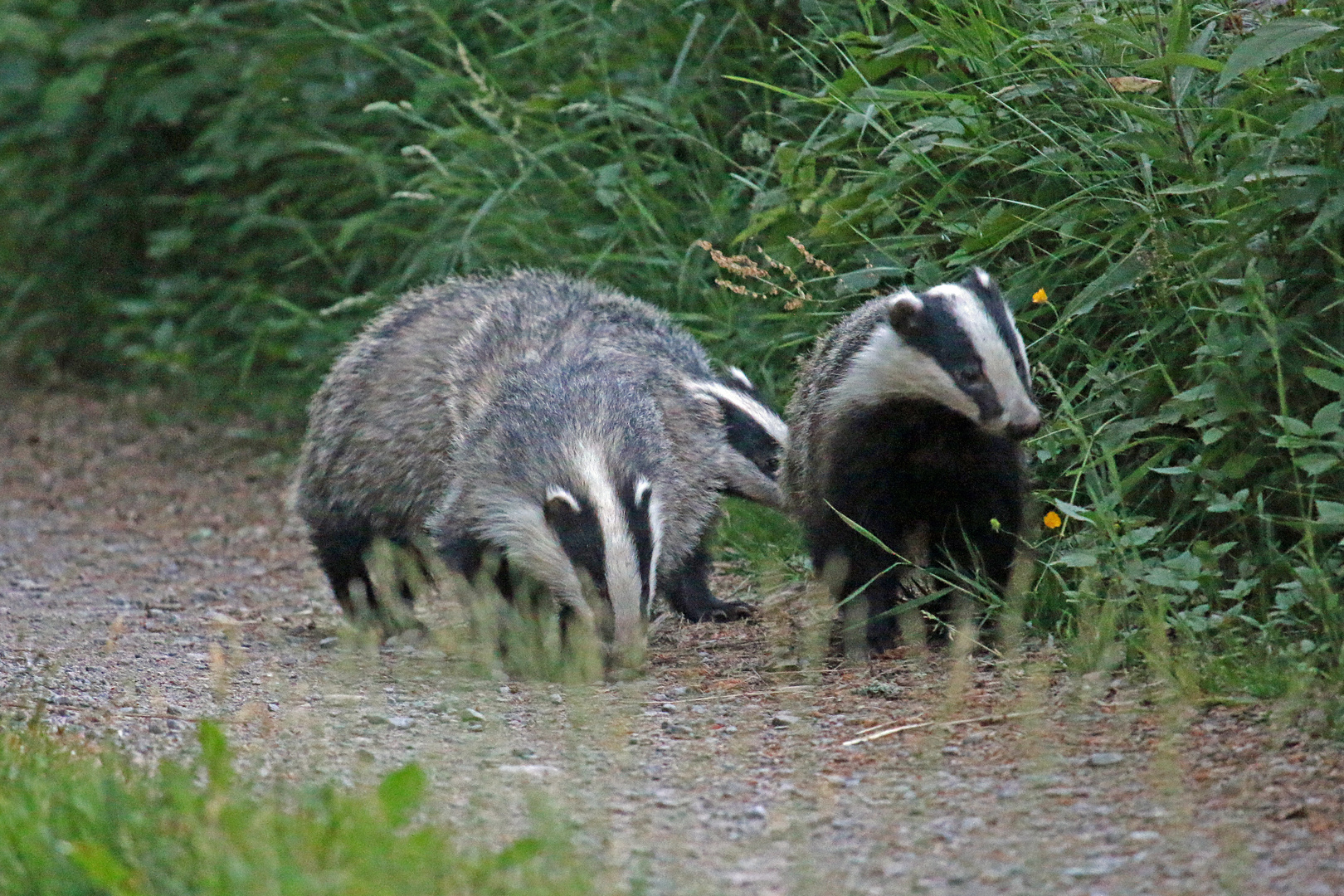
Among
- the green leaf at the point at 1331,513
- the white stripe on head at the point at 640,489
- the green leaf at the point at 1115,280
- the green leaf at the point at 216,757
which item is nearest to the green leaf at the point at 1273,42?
the green leaf at the point at 1115,280

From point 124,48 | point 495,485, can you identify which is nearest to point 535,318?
point 495,485

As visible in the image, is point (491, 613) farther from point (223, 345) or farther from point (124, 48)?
point (124, 48)

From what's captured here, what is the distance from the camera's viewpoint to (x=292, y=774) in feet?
9.41

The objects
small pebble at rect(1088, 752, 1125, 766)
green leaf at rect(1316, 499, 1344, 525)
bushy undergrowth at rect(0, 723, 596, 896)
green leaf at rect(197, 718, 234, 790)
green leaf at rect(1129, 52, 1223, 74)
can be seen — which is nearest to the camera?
bushy undergrowth at rect(0, 723, 596, 896)

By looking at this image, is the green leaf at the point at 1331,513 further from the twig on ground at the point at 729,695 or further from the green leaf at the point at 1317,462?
Answer: the twig on ground at the point at 729,695

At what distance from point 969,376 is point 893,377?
0.20 metres

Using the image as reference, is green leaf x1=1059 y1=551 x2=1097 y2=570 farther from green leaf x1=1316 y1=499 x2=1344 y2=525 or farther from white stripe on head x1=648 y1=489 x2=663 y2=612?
white stripe on head x1=648 y1=489 x2=663 y2=612

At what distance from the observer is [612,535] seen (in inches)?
146

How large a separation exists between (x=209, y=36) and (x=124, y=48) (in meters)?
0.65

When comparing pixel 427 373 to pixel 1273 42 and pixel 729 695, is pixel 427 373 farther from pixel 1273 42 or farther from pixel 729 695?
pixel 1273 42

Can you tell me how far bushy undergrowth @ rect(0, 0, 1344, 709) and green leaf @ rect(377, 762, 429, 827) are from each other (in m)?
1.46

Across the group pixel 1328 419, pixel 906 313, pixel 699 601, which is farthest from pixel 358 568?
pixel 1328 419

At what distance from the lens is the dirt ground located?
2383 mm

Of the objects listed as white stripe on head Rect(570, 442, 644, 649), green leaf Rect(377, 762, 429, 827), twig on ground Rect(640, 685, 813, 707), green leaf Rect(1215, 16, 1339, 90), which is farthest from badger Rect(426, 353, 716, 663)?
green leaf Rect(1215, 16, 1339, 90)
